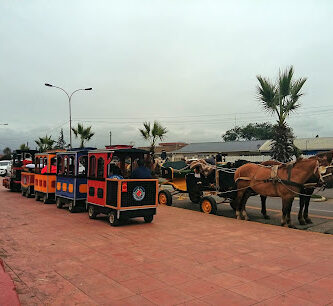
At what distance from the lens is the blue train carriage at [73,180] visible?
37.0 feet

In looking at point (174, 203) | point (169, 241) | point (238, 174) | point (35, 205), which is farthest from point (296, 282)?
point (35, 205)

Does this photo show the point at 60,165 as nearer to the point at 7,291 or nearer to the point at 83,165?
the point at 83,165

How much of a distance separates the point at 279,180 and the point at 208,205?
291 cm

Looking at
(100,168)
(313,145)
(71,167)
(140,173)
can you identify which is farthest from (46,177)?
(313,145)

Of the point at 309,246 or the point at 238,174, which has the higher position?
the point at 238,174

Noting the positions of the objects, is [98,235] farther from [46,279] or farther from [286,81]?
[286,81]

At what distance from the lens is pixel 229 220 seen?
10.3 meters

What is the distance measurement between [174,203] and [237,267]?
8.48 m

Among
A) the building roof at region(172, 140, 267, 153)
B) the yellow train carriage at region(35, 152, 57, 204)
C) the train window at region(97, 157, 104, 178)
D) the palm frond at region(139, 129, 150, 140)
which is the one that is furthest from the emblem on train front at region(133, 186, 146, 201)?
the building roof at region(172, 140, 267, 153)

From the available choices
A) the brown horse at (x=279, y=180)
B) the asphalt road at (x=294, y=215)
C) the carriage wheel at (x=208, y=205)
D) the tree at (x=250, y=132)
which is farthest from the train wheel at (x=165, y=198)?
the tree at (x=250, y=132)

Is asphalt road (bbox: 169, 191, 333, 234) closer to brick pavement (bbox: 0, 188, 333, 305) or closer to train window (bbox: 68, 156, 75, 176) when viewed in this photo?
brick pavement (bbox: 0, 188, 333, 305)

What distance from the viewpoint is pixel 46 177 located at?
44.7ft

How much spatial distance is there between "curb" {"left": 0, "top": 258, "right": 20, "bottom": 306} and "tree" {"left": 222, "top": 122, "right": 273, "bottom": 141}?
6856 cm

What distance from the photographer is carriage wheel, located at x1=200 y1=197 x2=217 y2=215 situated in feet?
37.0
